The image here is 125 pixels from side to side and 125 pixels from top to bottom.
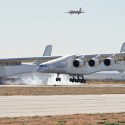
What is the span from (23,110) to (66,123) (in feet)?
17.3

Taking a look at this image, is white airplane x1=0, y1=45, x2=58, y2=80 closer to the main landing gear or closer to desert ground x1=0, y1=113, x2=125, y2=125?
the main landing gear

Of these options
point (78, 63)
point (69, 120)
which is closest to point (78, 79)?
point (78, 63)

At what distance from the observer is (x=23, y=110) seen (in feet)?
68.8

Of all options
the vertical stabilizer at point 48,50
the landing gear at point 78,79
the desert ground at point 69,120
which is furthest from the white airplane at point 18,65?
the desert ground at point 69,120

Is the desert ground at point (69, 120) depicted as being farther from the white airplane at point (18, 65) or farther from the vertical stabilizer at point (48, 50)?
the vertical stabilizer at point (48, 50)

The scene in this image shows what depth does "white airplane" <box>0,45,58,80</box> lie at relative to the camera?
2923 inches

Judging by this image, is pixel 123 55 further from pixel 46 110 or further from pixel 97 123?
pixel 97 123

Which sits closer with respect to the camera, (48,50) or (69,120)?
(69,120)

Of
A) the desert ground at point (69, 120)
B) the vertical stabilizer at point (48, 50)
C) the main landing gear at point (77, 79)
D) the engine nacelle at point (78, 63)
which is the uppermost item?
the vertical stabilizer at point (48, 50)

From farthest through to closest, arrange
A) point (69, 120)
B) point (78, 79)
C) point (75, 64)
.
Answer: point (78, 79) → point (75, 64) → point (69, 120)

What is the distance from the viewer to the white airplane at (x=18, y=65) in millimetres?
74250

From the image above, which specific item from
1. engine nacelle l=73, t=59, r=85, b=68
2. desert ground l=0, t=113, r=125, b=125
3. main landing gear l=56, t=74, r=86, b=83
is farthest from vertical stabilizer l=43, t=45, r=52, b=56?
desert ground l=0, t=113, r=125, b=125

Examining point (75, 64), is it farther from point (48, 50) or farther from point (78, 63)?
point (48, 50)

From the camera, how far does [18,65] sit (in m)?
87.4
